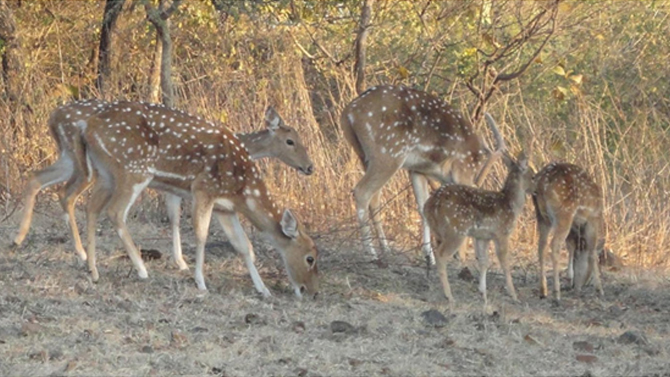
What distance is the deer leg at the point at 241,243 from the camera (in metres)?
9.36

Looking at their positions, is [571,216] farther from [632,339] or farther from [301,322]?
[301,322]

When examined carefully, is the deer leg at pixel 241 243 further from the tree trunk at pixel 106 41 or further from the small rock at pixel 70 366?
the tree trunk at pixel 106 41

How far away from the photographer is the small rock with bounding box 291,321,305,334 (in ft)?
26.7

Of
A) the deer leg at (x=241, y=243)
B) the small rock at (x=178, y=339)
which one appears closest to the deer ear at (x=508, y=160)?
the deer leg at (x=241, y=243)

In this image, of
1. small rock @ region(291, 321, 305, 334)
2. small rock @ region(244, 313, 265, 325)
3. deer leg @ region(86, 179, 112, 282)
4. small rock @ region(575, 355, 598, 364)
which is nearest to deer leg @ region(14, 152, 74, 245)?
deer leg @ region(86, 179, 112, 282)

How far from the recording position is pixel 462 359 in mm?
7598

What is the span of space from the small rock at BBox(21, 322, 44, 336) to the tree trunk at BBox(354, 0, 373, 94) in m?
6.36

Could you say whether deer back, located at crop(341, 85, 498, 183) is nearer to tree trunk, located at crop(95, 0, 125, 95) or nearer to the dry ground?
the dry ground

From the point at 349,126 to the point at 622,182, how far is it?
3.30 metres

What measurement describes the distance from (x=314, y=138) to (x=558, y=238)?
3.69 meters

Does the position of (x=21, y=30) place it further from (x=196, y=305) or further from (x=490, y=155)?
(x=196, y=305)

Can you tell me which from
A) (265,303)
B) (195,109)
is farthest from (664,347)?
(195,109)

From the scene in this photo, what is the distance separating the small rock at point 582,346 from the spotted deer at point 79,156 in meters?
3.26

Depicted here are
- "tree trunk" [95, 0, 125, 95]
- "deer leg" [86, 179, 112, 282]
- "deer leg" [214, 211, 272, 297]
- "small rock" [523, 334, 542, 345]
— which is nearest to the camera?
"small rock" [523, 334, 542, 345]
